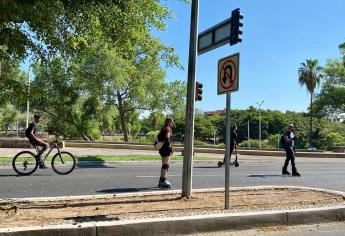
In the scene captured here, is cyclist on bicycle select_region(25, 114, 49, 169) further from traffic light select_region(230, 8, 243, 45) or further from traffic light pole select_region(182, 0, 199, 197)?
traffic light select_region(230, 8, 243, 45)

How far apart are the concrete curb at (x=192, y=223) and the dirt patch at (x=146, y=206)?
0.41m

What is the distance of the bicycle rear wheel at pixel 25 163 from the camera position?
14.8m

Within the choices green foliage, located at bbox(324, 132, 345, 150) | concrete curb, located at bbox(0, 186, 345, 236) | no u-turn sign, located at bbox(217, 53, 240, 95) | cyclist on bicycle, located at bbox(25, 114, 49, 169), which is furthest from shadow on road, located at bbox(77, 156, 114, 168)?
A: green foliage, located at bbox(324, 132, 345, 150)

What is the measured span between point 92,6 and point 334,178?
420 inches

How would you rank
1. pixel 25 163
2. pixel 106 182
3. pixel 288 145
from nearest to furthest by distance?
1. pixel 106 182
2. pixel 25 163
3. pixel 288 145

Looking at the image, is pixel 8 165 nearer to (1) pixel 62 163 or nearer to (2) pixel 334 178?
(1) pixel 62 163

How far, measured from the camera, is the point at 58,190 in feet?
37.6

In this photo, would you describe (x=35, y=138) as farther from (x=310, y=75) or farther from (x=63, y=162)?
(x=310, y=75)

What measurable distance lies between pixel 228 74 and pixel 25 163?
8282 mm

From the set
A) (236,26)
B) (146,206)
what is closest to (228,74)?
(236,26)

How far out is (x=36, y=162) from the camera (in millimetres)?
15094

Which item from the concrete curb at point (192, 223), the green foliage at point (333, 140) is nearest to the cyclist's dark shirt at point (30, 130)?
the concrete curb at point (192, 223)

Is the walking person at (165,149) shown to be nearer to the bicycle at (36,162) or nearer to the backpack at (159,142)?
the backpack at (159,142)

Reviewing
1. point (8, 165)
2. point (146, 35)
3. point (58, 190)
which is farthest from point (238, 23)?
point (8, 165)
